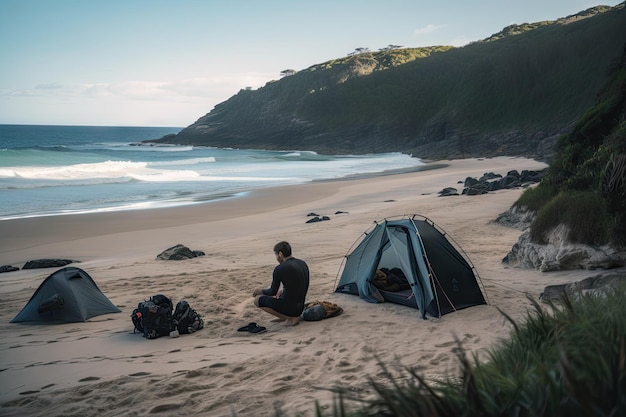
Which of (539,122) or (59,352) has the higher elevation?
(539,122)

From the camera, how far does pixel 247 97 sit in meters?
107

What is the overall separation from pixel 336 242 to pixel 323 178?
72.6ft

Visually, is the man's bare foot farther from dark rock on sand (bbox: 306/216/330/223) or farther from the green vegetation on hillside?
dark rock on sand (bbox: 306/216/330/223)

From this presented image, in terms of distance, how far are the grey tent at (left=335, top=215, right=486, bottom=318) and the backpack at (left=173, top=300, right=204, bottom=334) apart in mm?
2776

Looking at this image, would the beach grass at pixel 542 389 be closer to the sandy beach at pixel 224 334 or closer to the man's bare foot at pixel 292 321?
the sandy beach at pixel 224 334

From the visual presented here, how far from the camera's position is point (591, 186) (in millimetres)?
10562

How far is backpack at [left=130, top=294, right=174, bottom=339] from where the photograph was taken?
7352 mm

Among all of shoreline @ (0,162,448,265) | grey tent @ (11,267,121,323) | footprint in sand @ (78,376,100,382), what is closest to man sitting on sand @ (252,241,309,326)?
grey tent @ (11,267,121,323)

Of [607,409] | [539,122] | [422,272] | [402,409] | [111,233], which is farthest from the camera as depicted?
[539,122]

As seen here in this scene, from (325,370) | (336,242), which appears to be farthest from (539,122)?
(325,370)

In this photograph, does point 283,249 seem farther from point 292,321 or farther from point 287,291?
point 292,321

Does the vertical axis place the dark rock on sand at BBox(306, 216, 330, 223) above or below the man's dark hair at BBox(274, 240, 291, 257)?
below

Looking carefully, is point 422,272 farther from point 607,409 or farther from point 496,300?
point 607,409

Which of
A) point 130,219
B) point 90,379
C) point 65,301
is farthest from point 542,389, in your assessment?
point 130,219
